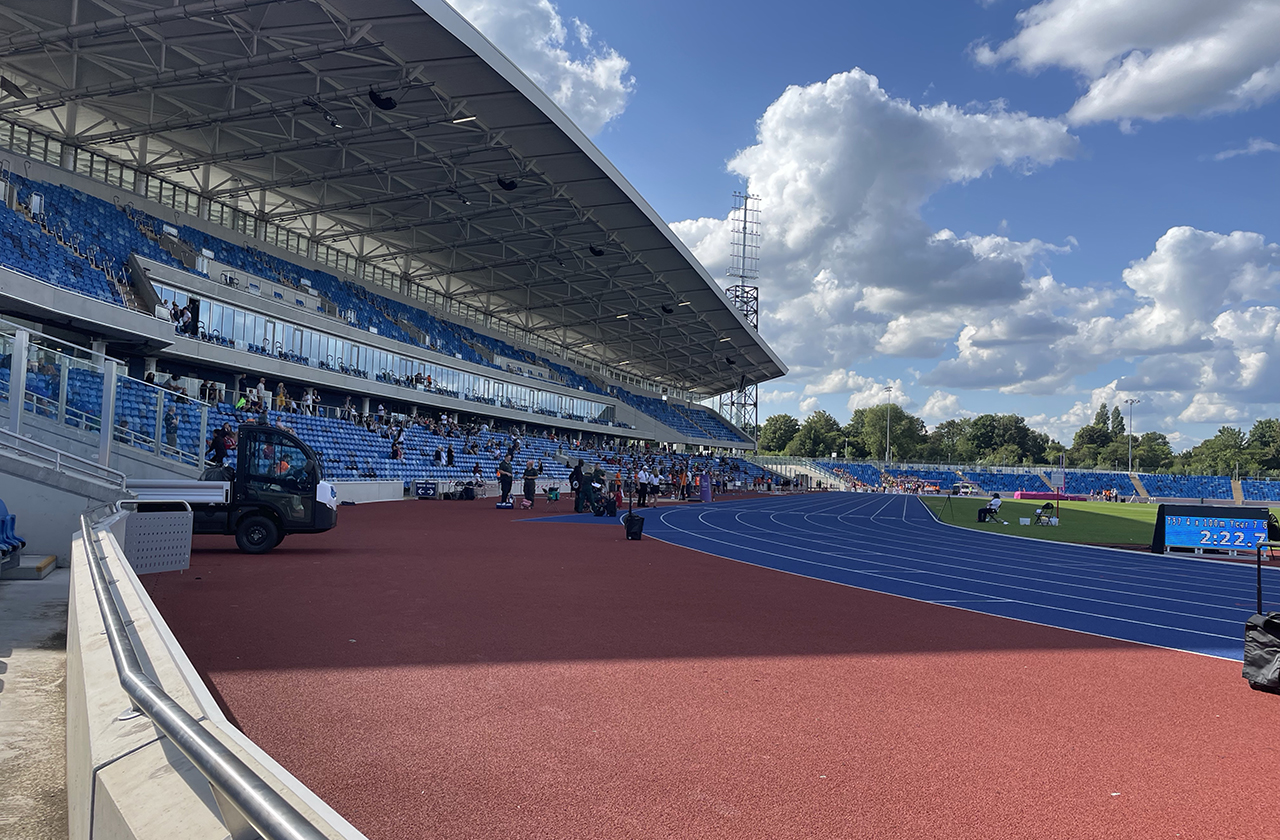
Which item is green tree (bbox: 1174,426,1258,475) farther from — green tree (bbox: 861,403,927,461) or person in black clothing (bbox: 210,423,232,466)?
person in black clothing (bbox: 210,423,232,466)

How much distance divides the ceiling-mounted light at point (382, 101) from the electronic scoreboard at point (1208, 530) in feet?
85.0

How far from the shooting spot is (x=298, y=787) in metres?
2.24

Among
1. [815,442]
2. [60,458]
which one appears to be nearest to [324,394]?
[60,458]

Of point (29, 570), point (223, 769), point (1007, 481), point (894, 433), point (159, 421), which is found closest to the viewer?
point (223, 769)

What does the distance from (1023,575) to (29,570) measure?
15.8 metres

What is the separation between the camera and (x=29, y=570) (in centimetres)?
893

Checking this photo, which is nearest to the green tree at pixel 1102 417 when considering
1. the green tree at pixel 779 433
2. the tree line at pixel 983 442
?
the tree line at pixel 983 442

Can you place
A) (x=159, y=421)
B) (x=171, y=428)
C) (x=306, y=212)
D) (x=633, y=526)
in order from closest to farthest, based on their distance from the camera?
(x=159, y=421) < (x=171, y=428) < (x=633, y=526) < (x=306, y=212)

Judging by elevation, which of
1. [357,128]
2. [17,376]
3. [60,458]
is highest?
[357,128]

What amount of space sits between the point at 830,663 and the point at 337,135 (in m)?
28.5

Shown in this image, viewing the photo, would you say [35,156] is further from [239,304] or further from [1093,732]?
[1093,732]

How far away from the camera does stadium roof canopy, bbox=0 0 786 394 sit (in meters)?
22.7

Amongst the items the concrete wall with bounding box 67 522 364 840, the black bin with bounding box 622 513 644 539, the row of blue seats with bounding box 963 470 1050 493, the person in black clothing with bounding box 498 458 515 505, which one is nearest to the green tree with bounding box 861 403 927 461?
the row of blue seats with bounding box 963 470 1050 493

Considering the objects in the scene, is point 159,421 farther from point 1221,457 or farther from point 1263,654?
point 1221,457
